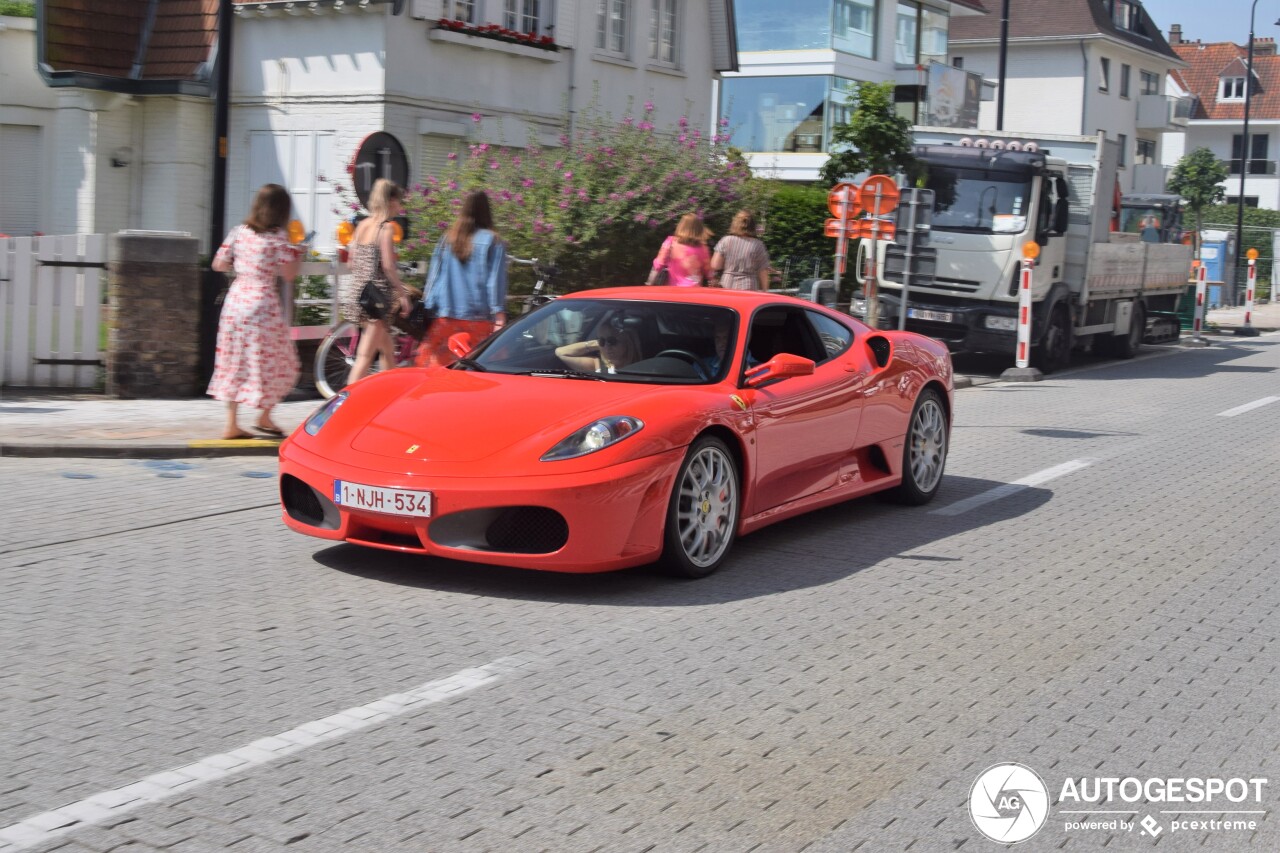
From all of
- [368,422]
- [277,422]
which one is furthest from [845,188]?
[368,422]

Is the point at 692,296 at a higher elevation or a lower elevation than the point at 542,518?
higher

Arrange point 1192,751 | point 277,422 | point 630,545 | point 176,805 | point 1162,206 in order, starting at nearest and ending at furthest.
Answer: point 176,805 < point 1192,751 < point 630,545 < point 277,422 < point 1162,206

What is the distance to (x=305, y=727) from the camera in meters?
4.59

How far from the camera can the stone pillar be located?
12039 millimetres

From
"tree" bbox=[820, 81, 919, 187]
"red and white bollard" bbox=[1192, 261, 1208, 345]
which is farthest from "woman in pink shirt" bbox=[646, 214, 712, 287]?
"red and white bollard" bbox=[1192, 261, 1208, 345]

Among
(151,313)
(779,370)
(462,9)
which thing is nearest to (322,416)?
(779,370)

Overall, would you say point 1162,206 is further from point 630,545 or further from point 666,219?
point 630,545

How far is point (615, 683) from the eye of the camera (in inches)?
205

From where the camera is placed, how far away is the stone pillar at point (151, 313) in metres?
12.0

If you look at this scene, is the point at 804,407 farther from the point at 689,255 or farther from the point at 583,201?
the point at 583,201

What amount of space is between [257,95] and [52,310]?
11065 mm

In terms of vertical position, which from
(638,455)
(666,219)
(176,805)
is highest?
(666,219)

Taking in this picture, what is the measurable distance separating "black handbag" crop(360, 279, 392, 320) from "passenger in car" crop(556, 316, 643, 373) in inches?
138

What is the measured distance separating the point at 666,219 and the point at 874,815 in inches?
506
